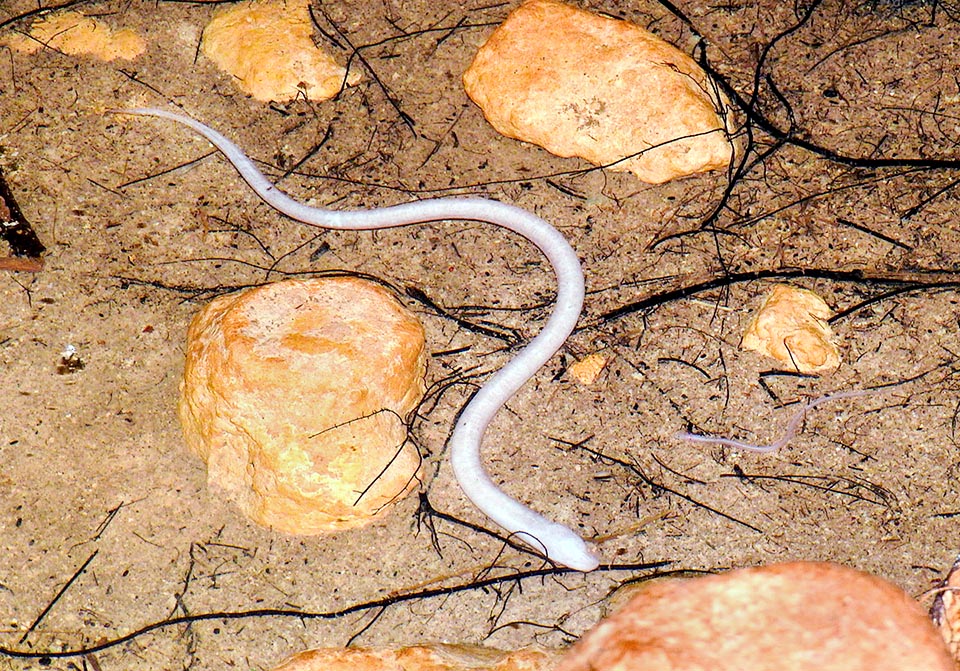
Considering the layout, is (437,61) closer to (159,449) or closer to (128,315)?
(128,315)

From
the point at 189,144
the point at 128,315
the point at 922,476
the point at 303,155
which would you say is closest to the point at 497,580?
the point at 922,476

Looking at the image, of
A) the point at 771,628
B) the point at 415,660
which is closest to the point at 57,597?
the point at 415,660

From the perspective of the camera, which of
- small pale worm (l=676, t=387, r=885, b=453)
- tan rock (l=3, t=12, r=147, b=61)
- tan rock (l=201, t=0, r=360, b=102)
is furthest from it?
tan rock (l=3, t=12, r=147, b=61)

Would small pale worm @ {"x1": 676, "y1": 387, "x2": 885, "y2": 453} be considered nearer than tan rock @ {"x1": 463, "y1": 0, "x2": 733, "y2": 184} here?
Yes

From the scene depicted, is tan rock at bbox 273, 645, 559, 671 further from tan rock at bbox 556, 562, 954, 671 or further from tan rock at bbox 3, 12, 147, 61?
tan rock at bbox 3, 12, 147, 61

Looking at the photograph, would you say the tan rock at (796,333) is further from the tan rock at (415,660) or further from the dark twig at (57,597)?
the dark twig at (57,597)

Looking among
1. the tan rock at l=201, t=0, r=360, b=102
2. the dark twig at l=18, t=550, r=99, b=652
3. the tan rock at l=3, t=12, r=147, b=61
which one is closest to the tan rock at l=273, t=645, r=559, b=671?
the dark twig at l=18, t=550, r=99, b=652
